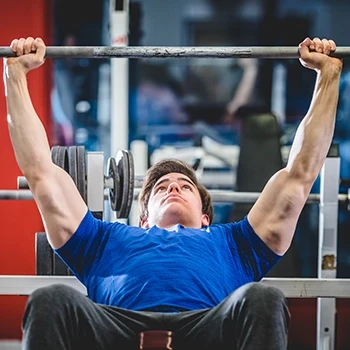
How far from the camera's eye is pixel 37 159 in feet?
7.80

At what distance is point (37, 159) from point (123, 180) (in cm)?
69

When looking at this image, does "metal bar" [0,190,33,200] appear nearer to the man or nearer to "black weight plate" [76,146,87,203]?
"black weight plate" [76,146,87,203]

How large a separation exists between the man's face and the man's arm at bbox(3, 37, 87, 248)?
11.8 inches

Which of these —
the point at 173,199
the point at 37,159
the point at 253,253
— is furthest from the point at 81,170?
the point at 253,253

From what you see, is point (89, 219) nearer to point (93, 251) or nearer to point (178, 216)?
point (93, 251)

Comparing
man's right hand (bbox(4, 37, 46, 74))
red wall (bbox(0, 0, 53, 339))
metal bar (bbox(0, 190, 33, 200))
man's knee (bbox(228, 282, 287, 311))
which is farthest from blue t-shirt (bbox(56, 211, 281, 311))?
red wall (bbox(0, 0, 53, 339))

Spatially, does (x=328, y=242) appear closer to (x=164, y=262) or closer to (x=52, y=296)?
(x=164, y=262)

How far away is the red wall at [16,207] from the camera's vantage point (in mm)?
4422

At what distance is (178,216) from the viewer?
8.57ft

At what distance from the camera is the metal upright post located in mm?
3309

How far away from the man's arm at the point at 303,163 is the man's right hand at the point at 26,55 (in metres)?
0.82

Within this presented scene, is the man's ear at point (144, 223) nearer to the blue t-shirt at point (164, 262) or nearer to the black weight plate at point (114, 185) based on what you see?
the blue t-shirt at point (164, 262)

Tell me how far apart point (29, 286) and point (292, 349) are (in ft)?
7.97

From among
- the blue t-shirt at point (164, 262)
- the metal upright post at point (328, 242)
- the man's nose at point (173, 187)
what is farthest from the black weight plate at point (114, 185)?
the metal upright post at point (328, 242)
